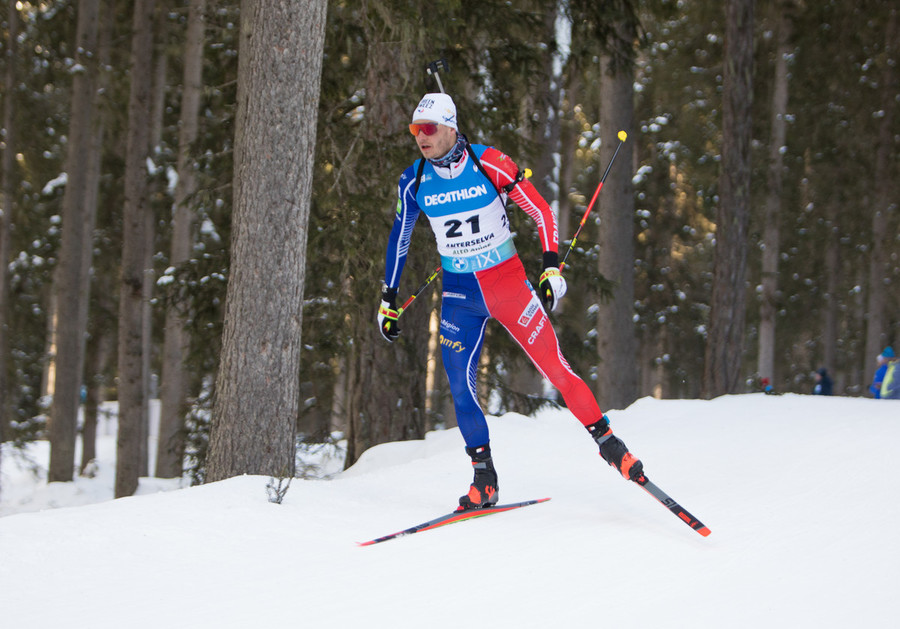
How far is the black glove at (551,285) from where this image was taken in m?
4.67

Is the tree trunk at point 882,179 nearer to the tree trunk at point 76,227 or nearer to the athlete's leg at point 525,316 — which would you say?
the tree trunk at point 76,227

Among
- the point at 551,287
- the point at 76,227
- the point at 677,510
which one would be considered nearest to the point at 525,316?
the point at 551,287

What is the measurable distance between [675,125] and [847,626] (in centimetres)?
2039

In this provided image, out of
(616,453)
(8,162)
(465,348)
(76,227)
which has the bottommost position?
(616,453)

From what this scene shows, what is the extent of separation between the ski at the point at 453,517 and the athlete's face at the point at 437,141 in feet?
6.84

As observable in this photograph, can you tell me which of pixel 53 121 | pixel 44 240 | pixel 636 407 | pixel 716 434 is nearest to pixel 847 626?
pixel 716 434

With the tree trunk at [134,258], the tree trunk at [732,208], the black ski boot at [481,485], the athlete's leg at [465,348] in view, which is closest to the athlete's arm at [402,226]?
the athlete's leg at [465,348]

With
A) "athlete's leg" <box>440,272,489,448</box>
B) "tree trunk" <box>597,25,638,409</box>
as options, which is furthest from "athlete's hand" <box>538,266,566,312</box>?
"tree trunk" <box>597,25,638,409</box>

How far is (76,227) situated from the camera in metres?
13.5

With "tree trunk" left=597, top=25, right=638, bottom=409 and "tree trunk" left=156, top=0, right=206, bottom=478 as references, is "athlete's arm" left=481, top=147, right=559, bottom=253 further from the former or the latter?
"tree trunk" left=597, top=25, right=638, bottom=409

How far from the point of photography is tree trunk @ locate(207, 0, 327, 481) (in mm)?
5535

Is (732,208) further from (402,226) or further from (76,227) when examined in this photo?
(76,227)

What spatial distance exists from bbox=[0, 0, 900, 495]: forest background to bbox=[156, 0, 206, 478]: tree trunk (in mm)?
55

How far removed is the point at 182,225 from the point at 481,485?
975 cm
